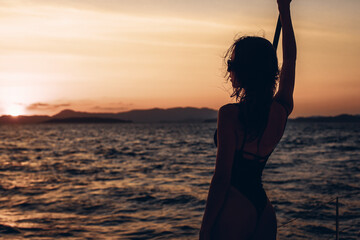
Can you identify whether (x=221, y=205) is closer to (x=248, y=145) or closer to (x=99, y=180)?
(x=248, y=145)

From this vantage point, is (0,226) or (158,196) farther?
(158,196)

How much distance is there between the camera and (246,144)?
1719 millimetres

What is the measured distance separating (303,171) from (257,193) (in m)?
22.9

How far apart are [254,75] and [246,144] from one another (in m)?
0.32

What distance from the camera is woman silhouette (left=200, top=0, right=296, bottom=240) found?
1661 mm

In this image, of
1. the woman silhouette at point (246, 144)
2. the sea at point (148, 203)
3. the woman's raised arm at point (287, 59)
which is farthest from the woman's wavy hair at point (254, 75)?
the sea at point (148, 203)

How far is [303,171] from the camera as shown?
23.4 metres

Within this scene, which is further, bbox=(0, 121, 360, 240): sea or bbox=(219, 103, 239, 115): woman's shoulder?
bbox=(0, 121, 360, 240): sea

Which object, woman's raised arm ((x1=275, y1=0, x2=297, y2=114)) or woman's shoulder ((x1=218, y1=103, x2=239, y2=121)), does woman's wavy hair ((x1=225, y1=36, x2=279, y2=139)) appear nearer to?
woman's shoulder ((x1=218, y1=103, x2=239, y2=121))

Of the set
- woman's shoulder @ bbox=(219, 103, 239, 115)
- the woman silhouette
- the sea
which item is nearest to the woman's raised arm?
the woman silhouette

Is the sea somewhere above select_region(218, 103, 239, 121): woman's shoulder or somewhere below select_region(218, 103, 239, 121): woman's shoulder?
below

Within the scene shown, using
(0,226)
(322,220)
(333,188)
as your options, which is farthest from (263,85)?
(333,188)

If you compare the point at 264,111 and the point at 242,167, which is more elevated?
the point at 264,111

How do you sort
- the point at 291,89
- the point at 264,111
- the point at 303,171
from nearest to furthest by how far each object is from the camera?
1. the point at 264,111
2. the point at 291,89
3. the point at 303,171
